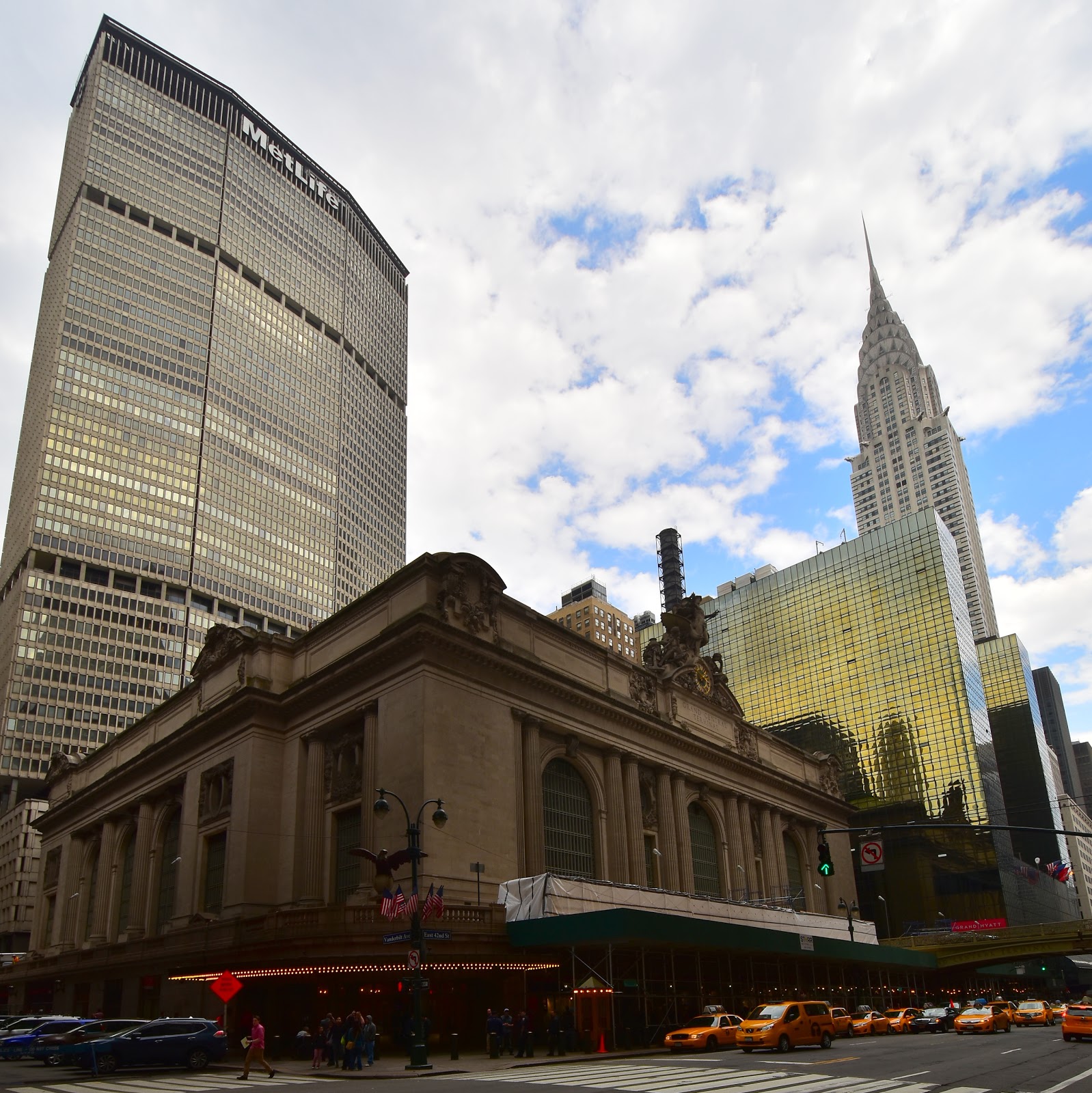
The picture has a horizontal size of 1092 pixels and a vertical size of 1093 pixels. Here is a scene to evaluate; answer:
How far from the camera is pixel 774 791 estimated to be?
6831cm

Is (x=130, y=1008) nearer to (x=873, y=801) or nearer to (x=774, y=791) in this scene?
(x=774, y=791)

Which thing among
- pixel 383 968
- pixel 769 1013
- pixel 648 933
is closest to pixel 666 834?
pixel 648 933

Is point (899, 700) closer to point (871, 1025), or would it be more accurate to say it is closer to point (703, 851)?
point (703, 851)

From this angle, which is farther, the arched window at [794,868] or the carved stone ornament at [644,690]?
the arched window at [794,868]

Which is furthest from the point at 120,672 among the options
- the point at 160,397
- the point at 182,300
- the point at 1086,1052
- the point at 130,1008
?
the point at 1086,1052

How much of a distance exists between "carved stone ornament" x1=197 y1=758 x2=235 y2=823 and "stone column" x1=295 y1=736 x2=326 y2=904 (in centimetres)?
463

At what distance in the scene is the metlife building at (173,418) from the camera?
4451 inches

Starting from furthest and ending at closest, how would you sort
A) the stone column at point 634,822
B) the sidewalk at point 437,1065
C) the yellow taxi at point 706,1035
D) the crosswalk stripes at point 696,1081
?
the stone column at point 634,822 → the yellow taxi at point 706,1035 → the sidewalk at point 437,1065 → the crosswalk stripes at point 696,1081

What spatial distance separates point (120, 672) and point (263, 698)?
3029 inches

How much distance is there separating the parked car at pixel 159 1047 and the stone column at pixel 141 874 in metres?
28.0

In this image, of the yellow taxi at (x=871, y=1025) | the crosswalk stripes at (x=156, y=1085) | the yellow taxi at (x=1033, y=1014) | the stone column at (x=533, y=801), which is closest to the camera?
the crosswalk stripes at (x=156, y=1085)

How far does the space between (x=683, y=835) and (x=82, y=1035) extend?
113 ft

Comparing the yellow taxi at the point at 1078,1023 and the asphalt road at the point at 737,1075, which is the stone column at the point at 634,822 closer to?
the asphalt road at the point at 737,1075

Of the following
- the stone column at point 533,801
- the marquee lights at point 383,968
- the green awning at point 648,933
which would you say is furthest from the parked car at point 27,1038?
the stone column at point 533,801
